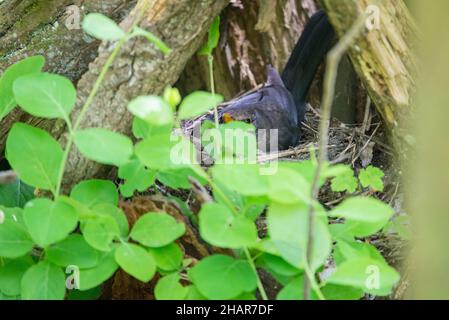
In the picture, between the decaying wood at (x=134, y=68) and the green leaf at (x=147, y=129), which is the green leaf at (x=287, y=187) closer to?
the green leaf at (x=147, y=129)

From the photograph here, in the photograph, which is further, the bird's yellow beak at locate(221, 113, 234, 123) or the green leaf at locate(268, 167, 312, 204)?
the bird's yellow beak at locate(221, 113, 234, 123)

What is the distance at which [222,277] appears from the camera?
3.74 ft

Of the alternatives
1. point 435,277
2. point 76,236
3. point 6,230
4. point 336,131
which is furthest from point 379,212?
point 336,131

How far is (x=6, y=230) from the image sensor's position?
48.8 inches

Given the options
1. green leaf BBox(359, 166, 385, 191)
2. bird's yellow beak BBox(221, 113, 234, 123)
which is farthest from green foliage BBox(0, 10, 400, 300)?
bird's yellow beak BBox(221, 113, 234, 123)

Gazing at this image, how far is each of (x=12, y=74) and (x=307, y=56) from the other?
1.37 metres

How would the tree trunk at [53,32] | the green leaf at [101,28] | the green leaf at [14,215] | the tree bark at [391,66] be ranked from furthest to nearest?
the tree trunk at [53,32]
the tree bark at [391,66]
the green leaf at [14,215]
the green leaf at [101,28]

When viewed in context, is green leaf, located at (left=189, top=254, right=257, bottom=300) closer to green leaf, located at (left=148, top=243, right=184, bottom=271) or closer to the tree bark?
green leaf, located at (left=148, top=243, right=184, bottom=271)

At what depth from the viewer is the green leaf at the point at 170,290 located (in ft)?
3.82

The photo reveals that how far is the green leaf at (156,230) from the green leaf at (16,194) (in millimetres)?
503

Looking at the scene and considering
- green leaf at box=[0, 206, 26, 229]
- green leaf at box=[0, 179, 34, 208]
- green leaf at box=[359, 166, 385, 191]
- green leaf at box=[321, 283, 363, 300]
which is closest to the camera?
green leaf at box=[321, 283, 363, 300]

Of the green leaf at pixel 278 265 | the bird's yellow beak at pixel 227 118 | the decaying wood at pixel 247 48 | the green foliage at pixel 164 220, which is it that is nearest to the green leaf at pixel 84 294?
the green foliage at pixel 164 220

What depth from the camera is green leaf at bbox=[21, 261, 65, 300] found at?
1182 millimetres

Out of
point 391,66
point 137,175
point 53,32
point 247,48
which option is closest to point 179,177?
point 137,175
